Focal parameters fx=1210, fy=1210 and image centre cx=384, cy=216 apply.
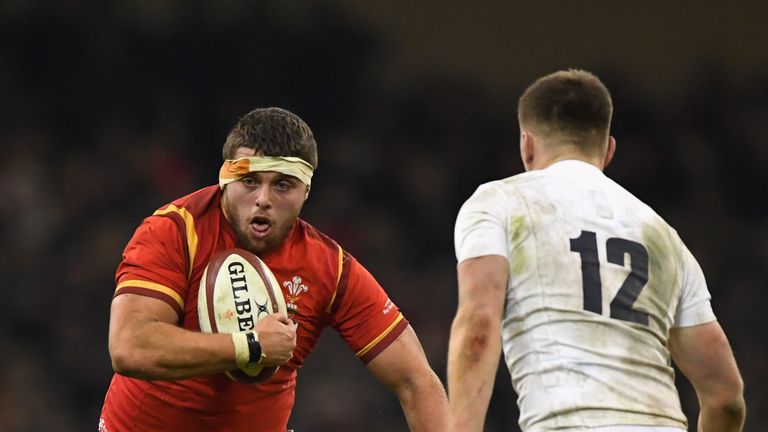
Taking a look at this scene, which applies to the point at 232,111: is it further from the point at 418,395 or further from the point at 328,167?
the point at 418,395

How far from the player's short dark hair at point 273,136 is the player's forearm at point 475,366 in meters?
1.54

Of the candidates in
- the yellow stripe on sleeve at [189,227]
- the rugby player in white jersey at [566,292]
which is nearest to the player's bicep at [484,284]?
the rugby player in white jersey at [566,292]

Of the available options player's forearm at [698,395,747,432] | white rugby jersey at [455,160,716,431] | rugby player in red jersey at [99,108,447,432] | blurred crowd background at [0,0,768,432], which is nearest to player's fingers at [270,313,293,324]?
rugby player in red jersey at [99,108,447,432]

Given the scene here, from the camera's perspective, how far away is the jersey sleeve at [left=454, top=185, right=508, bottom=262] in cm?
329

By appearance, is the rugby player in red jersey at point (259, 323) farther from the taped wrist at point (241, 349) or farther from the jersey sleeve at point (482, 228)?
the jersey sleeve at point (482, 228)

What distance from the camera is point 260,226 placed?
178 inches

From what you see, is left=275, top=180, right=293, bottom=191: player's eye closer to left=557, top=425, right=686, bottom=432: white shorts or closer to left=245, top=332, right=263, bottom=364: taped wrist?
left=245, top=332, right=263, bottom=364: taped wrist

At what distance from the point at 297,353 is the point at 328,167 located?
6.33 m

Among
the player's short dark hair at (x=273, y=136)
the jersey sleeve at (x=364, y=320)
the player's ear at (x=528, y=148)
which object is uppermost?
the player's short dark hair at (x=273, y=136)

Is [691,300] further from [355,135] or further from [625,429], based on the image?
[355,135]

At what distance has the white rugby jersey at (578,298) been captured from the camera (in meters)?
3.25

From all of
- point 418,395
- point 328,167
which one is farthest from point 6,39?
point 418,395

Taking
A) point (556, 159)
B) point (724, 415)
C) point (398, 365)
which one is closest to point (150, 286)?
point (398, 365)

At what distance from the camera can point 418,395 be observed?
4.72m
